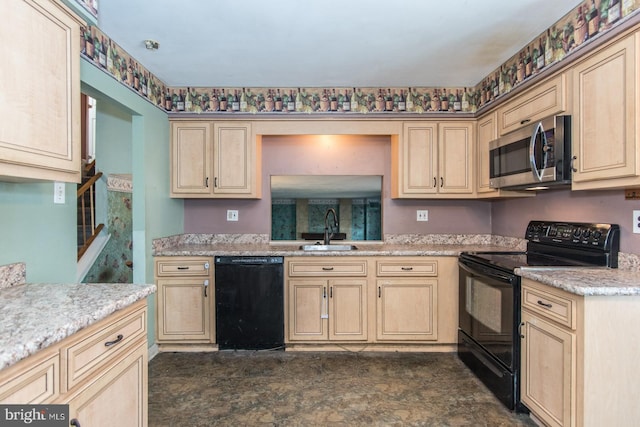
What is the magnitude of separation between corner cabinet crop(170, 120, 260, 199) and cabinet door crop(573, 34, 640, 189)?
2.42 meters

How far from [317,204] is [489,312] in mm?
1834

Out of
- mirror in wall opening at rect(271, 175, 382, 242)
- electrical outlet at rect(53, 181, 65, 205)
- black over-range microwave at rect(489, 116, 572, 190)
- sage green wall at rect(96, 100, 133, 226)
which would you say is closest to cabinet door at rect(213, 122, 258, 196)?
mirror in wall opening at rect(271, 175, 382, 242)

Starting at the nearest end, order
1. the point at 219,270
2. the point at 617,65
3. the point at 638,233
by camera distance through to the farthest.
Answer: the point at 617,65
the point at 638,233
the point at 219,270

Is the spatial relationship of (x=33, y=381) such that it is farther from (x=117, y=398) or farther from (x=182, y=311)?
(x=182, y=311)

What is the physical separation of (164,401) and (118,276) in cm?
160

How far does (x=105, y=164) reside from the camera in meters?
3.18

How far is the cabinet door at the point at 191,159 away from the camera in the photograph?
305 centimetres

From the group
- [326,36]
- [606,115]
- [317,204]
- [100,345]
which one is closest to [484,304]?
[606,115]

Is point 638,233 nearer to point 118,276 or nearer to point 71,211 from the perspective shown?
point 71,211

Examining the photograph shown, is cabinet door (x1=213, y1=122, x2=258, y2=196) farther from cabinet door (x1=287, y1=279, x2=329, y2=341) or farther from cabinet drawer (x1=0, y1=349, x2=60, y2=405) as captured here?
cabinet drawer (x1=0, y1=349, x2=60, y2=405)

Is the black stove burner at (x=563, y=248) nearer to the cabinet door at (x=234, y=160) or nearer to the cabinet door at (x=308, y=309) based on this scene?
the cabinet door at (x=308, y=309)

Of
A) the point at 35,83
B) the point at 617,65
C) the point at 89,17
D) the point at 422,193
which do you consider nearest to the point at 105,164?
the point at 89,17

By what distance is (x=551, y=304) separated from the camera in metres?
1.67

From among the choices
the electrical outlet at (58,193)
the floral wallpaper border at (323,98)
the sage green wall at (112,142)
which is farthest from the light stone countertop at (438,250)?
the floral wallpaper border at (323,98)
